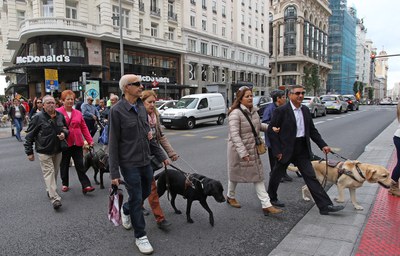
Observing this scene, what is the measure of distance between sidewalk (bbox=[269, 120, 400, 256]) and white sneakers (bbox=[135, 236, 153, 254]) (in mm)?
1319

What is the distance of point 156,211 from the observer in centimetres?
393

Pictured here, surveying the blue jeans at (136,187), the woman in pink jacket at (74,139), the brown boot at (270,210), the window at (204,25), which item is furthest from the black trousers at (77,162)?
the window at (204,25)

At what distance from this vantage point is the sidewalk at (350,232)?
327 centimetres

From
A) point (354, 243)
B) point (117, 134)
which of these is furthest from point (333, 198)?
point (117, 134)

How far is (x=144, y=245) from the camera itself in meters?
3.30

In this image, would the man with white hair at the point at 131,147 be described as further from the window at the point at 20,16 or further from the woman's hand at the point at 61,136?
the window at the point at 20,16

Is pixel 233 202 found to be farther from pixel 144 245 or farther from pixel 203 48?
pixel 203 48

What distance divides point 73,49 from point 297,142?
29.4 m

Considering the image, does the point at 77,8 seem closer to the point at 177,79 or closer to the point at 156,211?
the point at 177,79

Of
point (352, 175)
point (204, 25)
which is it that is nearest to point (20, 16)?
point (204, 25)

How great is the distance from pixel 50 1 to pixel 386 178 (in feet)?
106

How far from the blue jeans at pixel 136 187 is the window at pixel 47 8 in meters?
30.8

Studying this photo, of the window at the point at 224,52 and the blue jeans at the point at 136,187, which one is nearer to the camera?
the blue jeans at the point at 136,187

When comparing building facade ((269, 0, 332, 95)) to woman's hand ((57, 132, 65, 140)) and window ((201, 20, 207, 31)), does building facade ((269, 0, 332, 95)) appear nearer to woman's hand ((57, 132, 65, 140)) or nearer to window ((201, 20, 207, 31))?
window ((201, 20, 207, 31))
